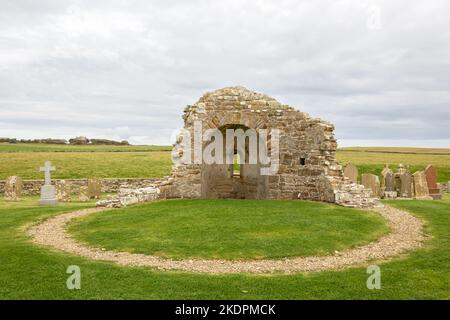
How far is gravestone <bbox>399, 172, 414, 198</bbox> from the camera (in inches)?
877

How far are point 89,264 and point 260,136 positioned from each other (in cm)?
1054

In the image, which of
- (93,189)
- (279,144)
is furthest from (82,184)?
(279,144)

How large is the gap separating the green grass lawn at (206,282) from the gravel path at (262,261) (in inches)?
16.4

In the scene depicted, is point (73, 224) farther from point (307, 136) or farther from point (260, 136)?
point (307, 136)

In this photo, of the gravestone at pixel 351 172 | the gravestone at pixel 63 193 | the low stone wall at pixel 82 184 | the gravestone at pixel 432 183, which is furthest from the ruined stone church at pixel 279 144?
the low stone wall at pixel 82 184

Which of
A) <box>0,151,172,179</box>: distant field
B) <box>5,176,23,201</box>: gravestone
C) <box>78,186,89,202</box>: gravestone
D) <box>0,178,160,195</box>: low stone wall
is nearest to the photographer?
<box>5,176,23,201</box>: gravestone

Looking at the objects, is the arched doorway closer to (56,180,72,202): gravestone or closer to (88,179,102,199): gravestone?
(88,179,102,199): gravestone

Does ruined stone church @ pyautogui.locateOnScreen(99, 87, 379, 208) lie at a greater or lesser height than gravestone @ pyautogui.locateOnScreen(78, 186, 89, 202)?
greater

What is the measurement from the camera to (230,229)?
11.7m

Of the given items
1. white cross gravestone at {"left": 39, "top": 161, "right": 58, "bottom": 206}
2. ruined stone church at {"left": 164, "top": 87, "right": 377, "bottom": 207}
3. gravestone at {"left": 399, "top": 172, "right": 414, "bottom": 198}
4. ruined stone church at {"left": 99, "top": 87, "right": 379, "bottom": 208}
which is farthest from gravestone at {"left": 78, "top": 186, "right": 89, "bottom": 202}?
gravestone at {"left": 399, "top": 172, "right": 414, "bottom": 198}

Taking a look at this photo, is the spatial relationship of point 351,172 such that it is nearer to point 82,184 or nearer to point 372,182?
point 372,182

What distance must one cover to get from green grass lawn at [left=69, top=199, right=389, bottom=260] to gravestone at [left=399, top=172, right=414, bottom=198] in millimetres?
8371
